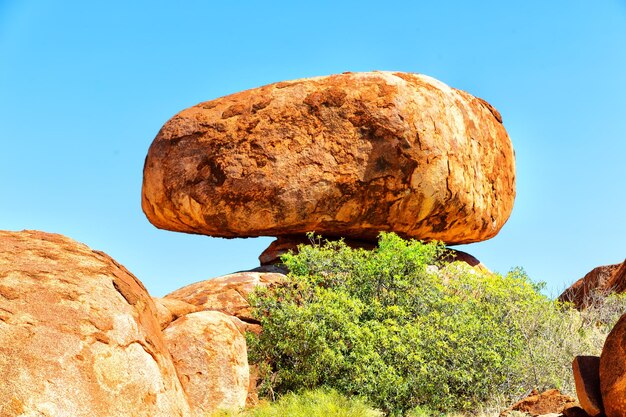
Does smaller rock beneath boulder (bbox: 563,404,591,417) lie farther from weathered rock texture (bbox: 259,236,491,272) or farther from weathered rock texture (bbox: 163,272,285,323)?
weathered rock texture (bbox: 259,236,491,272)

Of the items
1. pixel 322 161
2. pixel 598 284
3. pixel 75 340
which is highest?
pixel 322 161

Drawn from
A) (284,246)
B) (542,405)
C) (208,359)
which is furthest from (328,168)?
(208,359)

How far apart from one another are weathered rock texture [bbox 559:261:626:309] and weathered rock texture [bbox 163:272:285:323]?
9.21 meters

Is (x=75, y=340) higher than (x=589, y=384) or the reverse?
higher

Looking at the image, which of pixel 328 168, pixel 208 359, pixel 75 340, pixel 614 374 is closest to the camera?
pixel 75 340

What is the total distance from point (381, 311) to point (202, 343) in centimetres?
467

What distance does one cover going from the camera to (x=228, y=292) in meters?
13.6

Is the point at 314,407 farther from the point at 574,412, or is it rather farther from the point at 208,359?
the point at 574,412

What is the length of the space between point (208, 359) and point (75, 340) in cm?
263

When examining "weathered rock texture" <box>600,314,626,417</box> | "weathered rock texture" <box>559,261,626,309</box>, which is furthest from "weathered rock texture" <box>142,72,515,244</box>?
"weathered rock texture" <box>600,314,626,417</box>

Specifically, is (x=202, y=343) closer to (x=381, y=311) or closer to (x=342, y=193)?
(x=381, y=311)

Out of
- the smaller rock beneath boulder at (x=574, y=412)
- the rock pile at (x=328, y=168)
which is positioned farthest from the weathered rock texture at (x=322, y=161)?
the smaller rock beneath boulder at (x=574, y=412)

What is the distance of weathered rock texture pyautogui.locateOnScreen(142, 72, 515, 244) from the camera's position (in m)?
15.1

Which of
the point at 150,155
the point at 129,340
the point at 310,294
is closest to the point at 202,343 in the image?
the point at 129,340
